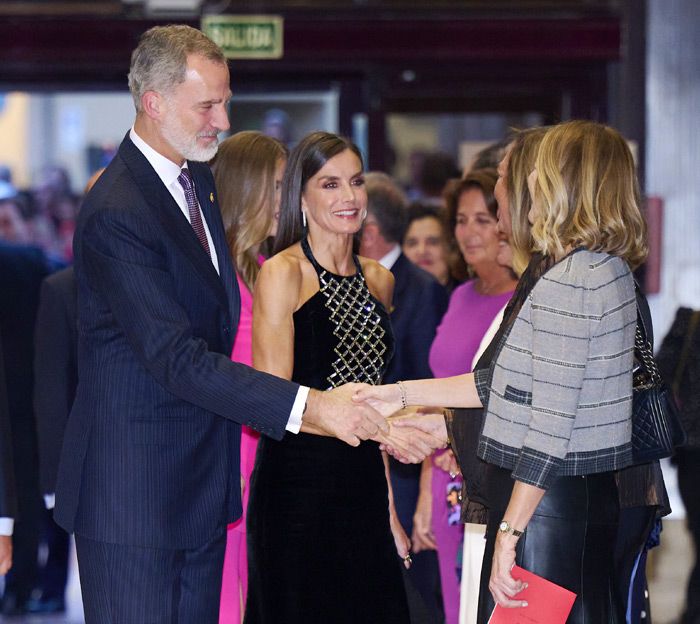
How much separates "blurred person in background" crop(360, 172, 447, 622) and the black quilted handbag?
1.43 meters

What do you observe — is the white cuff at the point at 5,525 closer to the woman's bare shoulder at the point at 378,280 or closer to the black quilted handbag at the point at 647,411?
the woman's bare shoulder at the point at 378,280

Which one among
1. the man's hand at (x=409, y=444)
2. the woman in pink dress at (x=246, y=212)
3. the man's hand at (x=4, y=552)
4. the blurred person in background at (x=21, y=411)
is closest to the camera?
the man's hand at (x=4, y=552)

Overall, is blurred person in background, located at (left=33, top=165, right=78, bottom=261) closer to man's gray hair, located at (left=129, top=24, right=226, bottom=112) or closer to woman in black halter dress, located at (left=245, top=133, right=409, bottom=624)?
woman in black halter dress, located at (left=245, top=133, right=409, bottom=624)

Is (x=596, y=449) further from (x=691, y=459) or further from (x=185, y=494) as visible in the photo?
(x=691, y=459)

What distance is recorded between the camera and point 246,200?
12.5 feet

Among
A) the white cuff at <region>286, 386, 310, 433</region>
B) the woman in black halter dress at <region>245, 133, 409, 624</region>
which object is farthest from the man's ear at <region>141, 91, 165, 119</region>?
the white cuff at <region>286, 386, 310, 433</region>

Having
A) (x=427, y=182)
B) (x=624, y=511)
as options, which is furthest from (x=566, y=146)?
(x=427, y=182)

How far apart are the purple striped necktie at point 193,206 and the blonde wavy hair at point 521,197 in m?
0.80

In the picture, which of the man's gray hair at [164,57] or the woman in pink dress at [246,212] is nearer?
the man's gray hair at [164,57]

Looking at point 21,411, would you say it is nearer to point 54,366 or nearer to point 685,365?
point 54,366

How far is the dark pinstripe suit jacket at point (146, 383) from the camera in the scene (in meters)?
2.83

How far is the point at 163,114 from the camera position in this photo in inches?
120

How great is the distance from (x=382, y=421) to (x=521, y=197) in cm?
70

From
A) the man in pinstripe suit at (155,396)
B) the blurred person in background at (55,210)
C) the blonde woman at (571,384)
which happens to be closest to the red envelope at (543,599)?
the blonde woman at (571,384)
